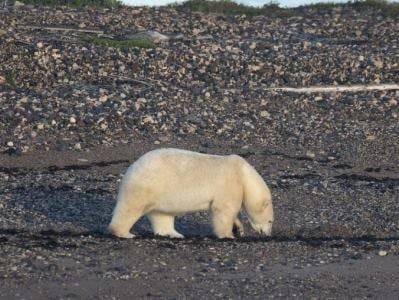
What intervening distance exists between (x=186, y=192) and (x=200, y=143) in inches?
267

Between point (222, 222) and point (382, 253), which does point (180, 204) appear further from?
point (382, 253)

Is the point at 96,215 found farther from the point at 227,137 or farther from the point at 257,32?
the point at 257,32

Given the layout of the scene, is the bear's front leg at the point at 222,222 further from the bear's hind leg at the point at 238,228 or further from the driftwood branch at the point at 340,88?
the driftwood branch at the point at 340,88

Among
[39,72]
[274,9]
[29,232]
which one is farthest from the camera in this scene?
[274,9]

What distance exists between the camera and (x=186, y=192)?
43.2 feet

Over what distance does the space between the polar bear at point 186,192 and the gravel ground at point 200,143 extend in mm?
290

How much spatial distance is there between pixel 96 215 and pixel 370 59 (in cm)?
1380

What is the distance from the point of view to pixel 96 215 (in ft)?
47.4

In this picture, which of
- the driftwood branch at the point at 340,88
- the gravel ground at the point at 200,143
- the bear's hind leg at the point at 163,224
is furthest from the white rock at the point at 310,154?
the bear's hind leg at the point at 163,224

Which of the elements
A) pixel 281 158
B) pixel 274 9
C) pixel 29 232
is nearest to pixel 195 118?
pixel 281 158

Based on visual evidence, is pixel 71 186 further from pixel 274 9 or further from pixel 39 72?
pixel 274 9

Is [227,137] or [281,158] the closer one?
[281,158]

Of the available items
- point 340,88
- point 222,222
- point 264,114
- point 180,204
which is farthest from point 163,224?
point 340,88

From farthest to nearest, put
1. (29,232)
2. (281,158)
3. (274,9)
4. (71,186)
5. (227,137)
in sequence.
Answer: (274,9) → (227,137) → (281,158) → (71,186) → (29,232)
